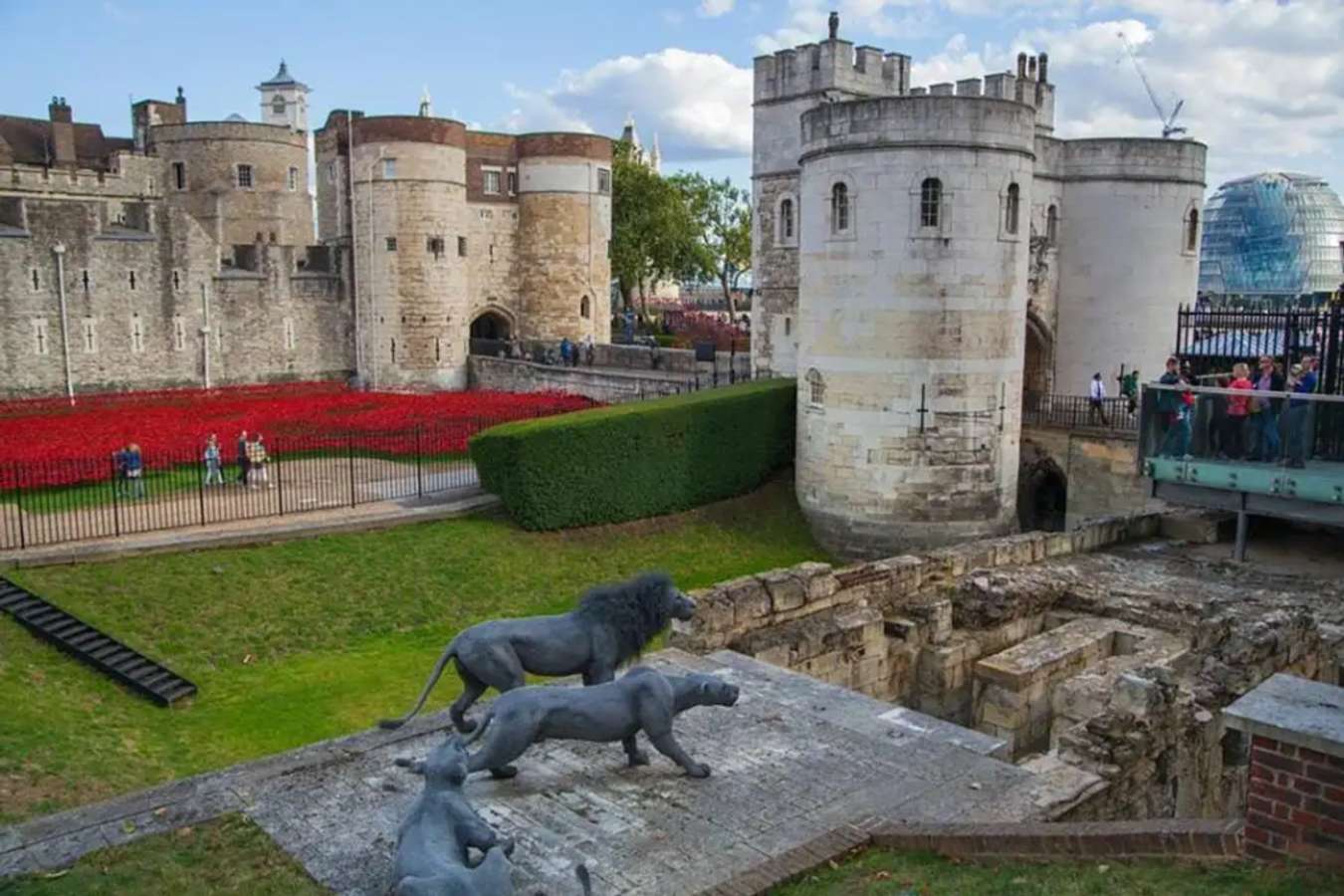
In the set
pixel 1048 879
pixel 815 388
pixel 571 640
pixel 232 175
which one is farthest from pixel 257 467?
pixel 232 175

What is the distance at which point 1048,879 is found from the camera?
662cm

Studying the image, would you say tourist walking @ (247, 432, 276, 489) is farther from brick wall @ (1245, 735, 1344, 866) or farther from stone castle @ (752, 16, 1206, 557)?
brick wall @ (1245, 735, 1344, 866)

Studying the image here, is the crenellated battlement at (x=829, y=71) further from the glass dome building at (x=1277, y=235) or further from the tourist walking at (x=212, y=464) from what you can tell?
the glass dome building at (x=1277, y=235)

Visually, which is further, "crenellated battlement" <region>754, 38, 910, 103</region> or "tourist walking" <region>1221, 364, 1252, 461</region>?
"crenellated battlement" <region>754, 38, 910, 103</region>

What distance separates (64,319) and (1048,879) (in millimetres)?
35617

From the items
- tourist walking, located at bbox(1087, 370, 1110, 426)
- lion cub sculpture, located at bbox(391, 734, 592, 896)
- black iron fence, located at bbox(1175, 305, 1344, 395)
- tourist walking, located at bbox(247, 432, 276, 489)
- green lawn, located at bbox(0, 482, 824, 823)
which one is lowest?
green lawn, located at bbox(0, 482, 824, 823)

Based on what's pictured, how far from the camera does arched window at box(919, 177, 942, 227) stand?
2239cm

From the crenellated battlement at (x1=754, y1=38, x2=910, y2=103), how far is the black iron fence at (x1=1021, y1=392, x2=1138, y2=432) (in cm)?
1007

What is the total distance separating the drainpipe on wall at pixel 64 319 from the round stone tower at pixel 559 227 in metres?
16.4

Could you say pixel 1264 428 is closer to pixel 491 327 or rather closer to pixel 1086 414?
pixel 1086 414

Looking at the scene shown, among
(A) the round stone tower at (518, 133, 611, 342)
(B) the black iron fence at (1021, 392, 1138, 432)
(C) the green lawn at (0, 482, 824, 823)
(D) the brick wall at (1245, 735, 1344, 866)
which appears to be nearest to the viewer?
(D) the brick wall at (1245, 735, 1344, 866)

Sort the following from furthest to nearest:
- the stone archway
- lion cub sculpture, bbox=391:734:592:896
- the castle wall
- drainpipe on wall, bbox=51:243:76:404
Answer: the stone archway, drainpipe on wall, bbox=51:243:76:404, the castle wall, lion cub sculpture, bbox=391:734:592:896

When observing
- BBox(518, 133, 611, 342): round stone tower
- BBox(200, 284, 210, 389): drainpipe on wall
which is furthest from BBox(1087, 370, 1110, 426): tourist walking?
BBox(200, 284, 210, 389): drainpipe on wall

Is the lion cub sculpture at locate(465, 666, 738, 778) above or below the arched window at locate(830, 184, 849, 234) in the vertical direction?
below
